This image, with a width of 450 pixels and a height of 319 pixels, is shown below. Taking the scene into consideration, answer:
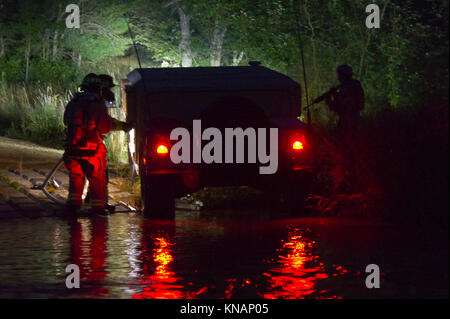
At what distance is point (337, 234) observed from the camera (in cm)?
1242

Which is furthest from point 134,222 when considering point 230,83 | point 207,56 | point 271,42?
point 207,56

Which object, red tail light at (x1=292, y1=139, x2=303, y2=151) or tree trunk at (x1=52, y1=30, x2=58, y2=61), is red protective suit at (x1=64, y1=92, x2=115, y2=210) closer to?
red tail light at (x1=292, y1=139, x2=303, y2=151)

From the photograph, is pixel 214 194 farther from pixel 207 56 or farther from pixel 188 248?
pixel 207 56

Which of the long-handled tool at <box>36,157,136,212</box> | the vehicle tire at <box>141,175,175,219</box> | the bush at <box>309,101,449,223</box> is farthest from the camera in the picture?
the long-handled tool at <box>36,157,136,212</box>

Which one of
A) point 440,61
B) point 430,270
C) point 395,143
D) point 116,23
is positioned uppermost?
point 116,23

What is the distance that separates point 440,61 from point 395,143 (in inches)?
92.7

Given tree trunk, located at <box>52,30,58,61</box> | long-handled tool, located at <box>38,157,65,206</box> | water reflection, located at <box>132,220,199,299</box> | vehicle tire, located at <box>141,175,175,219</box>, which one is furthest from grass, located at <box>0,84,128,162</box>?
tree trunk, located at <box>52,30,58,61</box>

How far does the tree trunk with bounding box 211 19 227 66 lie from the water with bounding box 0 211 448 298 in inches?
1034

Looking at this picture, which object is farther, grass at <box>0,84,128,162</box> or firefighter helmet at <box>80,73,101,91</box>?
grass at <box>0,84,128,162</box>

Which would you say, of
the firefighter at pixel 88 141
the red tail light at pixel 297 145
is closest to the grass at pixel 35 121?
the firefighter at pixel 88 141

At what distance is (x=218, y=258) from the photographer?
35.2ft

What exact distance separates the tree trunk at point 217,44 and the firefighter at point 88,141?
25420 mm

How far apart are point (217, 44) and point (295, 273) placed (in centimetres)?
3231

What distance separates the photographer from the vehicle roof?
49.2 ft
